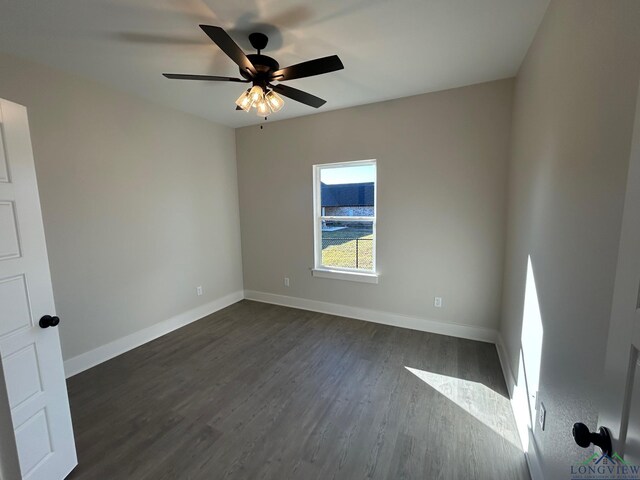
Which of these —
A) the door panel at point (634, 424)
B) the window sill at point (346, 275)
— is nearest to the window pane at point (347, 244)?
the window sill at point (346, 275)

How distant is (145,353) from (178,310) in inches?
27.1

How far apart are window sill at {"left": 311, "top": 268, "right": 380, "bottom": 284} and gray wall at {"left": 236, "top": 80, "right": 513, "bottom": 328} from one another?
0.26ft

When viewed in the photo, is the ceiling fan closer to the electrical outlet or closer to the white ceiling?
the white ceiling

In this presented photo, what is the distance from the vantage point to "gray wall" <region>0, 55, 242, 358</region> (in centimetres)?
238

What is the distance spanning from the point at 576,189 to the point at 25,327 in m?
2.62

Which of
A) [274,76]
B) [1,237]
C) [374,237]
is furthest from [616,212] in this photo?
[374,237]

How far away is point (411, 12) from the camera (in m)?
1.74

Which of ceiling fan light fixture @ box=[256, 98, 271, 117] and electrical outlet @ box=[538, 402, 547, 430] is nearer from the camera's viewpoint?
electrical outlet @ box=[538, 402, 547, 430]

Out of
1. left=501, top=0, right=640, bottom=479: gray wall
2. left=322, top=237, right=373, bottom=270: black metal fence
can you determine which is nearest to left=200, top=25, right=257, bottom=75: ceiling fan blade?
left=501, top=0, right=640, bottom=479: gray wall

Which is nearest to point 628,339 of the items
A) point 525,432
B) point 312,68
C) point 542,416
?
point 542,416

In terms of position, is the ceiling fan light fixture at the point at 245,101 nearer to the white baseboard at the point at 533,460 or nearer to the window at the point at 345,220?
the window at the point at 345,220

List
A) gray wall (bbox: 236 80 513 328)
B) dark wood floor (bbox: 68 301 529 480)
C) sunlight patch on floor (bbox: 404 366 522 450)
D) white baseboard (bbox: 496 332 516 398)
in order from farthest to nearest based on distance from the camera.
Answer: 1. gray wall (bbox: 236 80 513 328)
2. white baseboard (bbox: 496 332 516 398)
3. sunlight patch on floor (bbox: 404 366 522 450)
4. dark wood floor (bbox: 68 301 529 480)

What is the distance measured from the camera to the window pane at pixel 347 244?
3.65m

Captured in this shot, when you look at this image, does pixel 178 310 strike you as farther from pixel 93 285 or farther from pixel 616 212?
pixel 616 212
